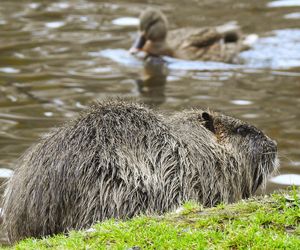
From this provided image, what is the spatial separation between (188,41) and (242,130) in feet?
24.0

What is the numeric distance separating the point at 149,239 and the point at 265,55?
9897mm

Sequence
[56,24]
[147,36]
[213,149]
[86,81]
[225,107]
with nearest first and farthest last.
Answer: [213,149], [225,107], [86,81], [147,36], [56,24]

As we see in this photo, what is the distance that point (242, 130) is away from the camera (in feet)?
26.2

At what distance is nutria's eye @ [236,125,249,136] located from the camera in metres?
7.99

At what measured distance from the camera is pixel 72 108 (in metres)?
12.0

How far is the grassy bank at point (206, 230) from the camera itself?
18.0 feet

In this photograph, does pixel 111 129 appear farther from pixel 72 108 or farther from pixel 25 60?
pixel 25 60

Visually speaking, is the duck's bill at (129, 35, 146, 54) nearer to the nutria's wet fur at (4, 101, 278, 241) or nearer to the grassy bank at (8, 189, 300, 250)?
the nutria's wet fur at (4, 101, 278, 241)

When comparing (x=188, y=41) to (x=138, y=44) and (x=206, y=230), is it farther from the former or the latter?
(x=206, y=230)

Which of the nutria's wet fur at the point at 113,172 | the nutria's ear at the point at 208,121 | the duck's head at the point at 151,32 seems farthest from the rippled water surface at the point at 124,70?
the nutria's wet fur at the point at 113,172

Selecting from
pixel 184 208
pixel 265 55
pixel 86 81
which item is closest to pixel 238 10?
pixel 265 55

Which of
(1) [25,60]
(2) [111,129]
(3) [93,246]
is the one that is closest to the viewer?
(3) [93,246]

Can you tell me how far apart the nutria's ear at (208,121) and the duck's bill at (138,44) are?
7288 mm

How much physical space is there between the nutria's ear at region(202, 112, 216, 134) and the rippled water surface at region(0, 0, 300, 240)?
5.46 feet
